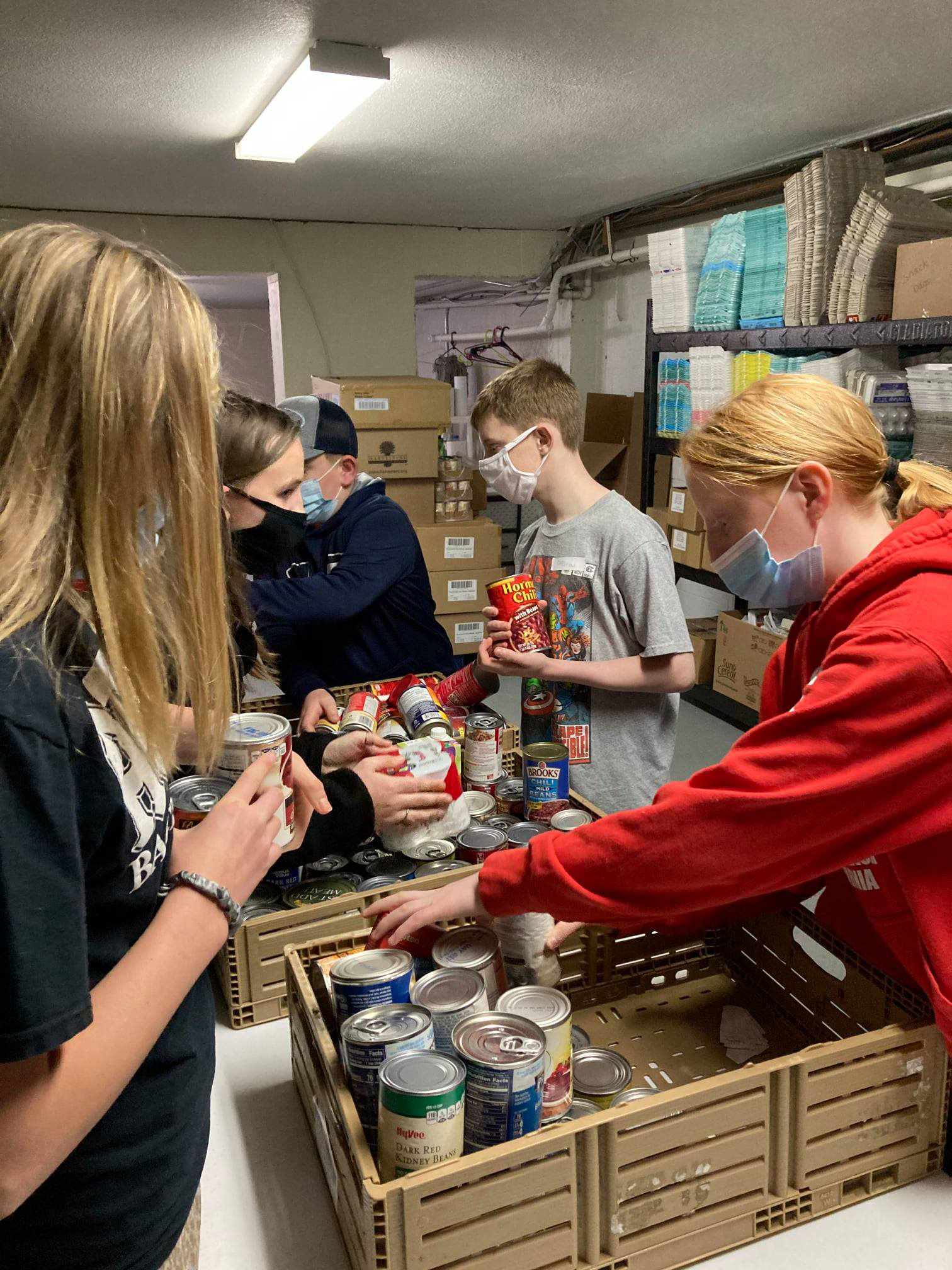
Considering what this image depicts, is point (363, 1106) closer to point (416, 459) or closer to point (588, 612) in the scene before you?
point (588, 612)

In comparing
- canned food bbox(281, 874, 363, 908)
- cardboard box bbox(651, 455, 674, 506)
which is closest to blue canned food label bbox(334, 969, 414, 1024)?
canned food bbox(281, 874, 363, 908)

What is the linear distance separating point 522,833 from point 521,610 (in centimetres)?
48

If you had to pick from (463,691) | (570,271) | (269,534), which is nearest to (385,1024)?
(463,691)

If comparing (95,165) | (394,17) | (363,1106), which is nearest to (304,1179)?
(363,1106)

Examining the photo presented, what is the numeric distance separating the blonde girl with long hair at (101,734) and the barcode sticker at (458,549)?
4303mm

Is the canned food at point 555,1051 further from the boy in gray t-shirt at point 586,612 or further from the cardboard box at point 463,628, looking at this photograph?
the cardboard box at point 463,628

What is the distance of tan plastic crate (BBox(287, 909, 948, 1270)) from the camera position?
812 millimetres

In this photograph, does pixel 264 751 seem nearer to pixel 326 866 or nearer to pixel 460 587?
pixel 326 866

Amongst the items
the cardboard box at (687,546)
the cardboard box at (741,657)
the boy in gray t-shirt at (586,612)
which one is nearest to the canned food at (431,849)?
the boy in gray t-shirt at (586,612)

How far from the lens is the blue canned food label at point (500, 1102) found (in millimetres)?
837

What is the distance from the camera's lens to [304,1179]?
3.42 feet

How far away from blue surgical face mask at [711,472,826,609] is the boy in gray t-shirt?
1.71 feet

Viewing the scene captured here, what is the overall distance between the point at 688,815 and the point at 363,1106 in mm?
436

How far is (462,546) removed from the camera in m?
5.13
